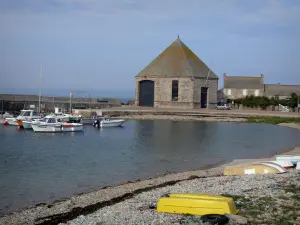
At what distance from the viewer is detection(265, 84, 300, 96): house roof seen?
81562mm

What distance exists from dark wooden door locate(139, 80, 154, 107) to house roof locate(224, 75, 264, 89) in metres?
23.7

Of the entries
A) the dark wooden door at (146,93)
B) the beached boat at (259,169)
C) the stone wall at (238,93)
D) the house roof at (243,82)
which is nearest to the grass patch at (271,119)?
the dark wooden door at (146,93)

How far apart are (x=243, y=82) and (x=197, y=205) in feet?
246

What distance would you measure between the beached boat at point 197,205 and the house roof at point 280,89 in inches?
2889

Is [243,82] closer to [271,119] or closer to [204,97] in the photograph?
[204,97]

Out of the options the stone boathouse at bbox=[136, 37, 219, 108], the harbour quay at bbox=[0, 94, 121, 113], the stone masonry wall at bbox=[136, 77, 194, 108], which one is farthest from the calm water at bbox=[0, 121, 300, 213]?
the harbour quay at bbox=[0, 94, 121, 113]

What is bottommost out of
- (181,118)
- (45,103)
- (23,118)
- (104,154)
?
(104,154)

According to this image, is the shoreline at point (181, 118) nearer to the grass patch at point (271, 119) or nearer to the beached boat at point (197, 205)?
the grass patch at point (271, 119)

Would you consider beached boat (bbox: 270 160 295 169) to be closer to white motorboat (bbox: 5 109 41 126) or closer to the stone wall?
white motorboat (bbox: 5 109 41 126)

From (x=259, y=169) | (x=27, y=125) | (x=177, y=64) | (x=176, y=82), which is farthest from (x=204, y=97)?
(x=259, y=169)

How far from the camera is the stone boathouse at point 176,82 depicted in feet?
200

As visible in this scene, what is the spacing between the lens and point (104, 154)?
25.8 meters

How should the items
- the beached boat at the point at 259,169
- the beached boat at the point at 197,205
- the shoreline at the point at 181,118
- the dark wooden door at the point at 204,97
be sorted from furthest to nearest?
the dark wooden door at the point at 204,97, the shoreline at the point at 181,118, the beached boat at the point at 259,169, the beached boat at the point at 197,205

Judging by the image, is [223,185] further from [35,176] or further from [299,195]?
[35,176]
